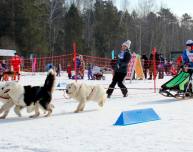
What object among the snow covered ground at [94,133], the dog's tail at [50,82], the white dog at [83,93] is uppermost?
the dog's tail at [50,82]

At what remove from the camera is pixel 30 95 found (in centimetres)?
773

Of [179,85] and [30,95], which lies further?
[179,85]

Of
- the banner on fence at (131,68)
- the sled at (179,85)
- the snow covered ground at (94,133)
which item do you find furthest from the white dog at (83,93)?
the banner on fence at (131,68)

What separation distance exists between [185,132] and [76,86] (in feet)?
9.85

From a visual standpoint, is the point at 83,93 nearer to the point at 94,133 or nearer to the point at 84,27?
the point at 94,133

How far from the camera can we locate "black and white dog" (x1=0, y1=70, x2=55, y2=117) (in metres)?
7.70

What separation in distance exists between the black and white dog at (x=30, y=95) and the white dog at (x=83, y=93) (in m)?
0.80

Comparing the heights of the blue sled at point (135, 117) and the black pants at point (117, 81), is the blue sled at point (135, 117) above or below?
below

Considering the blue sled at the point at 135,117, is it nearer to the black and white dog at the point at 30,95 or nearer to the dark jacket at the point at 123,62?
the black and white dog at the point at 30,95

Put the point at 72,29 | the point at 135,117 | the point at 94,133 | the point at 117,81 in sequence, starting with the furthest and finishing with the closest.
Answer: the point at 72,29
the point at 117,81
the point at 135,117
the point at 94,133

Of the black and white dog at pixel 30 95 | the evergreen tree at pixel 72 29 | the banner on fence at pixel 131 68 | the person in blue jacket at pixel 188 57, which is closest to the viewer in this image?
the black and white dog at pixel 30 95

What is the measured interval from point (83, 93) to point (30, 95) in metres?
1.35

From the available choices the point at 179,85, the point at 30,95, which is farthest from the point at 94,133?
the point at 179,85

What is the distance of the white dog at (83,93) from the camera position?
28.5ft
